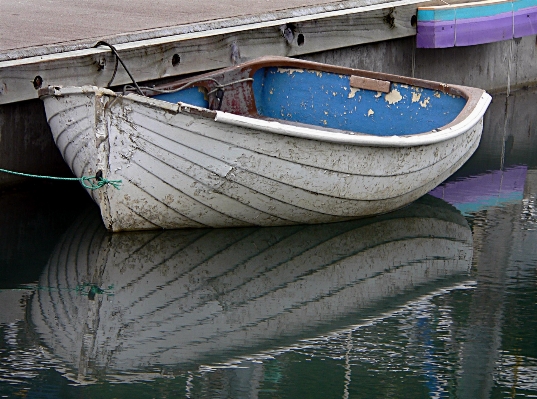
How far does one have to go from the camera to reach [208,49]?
791 centimetres

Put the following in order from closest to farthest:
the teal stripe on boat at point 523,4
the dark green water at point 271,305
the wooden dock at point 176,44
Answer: the dark green water at point 271,305 → the wooden dock at point 176,44 → the teal stripe on boat at point 523,4

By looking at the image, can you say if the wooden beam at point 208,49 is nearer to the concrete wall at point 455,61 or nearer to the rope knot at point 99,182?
the concrete wall at point 455,61

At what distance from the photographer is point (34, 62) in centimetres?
674

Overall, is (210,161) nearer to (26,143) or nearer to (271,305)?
(271,305)

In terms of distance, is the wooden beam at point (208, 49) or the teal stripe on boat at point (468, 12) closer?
the wooden beam at point (208, 49)

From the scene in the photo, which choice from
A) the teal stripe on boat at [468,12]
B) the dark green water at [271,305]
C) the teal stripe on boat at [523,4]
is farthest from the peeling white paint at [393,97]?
the teal stripe on boat at [523,4]

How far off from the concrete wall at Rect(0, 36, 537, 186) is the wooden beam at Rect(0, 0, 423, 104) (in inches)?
10.9

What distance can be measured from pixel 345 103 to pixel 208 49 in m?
Result: 1.07

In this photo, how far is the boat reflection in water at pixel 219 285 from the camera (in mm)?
4996

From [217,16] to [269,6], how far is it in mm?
782

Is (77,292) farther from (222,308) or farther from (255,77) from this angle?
(255,77)

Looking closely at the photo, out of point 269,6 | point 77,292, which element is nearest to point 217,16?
point 269,6

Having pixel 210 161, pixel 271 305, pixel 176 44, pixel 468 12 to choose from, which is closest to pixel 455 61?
pixel 468 12

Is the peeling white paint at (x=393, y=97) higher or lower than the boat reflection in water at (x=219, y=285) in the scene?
higher
